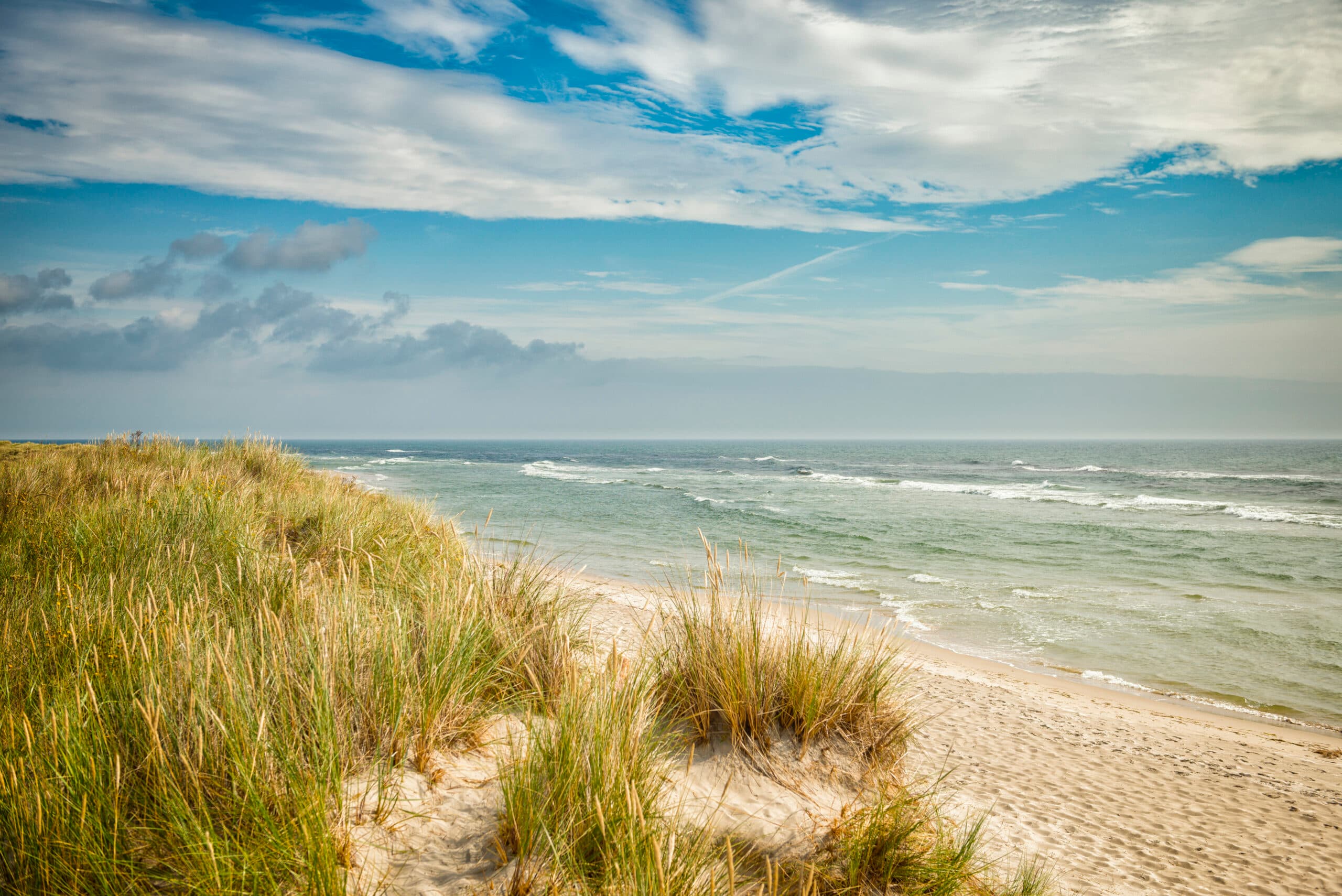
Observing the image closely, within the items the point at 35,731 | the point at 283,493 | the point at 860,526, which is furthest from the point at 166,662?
the point at 860,526

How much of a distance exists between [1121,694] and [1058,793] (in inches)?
192

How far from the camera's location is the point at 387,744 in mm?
3096

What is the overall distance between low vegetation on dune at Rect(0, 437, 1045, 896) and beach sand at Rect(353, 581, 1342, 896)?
17cm

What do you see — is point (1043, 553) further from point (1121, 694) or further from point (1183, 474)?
point (1183, 474)

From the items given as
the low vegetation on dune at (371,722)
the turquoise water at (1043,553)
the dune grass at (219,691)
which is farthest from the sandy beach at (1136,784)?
the dune grass at (219,691)

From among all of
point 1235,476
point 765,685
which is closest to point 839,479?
point 1235,476

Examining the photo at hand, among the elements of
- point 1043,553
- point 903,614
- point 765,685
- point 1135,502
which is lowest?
point 903,614

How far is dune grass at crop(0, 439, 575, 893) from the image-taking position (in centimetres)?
227

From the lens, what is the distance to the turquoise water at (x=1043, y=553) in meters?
11.7

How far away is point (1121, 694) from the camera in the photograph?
1012cm

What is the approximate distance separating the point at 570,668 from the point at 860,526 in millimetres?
22859

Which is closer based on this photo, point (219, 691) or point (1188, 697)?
point (219, 691)

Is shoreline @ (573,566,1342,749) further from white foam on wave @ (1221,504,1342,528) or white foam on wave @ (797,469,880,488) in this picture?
white foam on wave @ (797,469,880,488)

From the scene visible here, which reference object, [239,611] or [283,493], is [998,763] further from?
[283,493]
